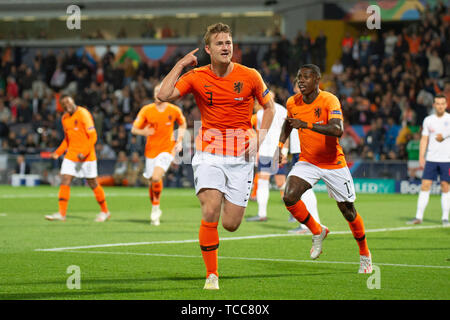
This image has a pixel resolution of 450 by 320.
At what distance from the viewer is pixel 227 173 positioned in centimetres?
812

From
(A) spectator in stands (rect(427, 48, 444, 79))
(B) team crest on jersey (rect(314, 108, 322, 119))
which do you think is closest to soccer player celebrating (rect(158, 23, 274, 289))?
(B) team crest on jersey (rect(314, 108, 322, 119))

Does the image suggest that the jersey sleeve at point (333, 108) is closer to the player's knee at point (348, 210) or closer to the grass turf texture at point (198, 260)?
the player's knee at point (348, 210)

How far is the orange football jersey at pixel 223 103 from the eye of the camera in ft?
26.7

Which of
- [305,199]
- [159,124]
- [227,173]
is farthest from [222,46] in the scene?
[159,124]

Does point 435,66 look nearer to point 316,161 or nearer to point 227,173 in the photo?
point 316,161

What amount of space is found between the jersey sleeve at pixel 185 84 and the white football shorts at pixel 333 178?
7.86ft

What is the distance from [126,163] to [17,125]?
7.81m

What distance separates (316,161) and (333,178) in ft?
1.33

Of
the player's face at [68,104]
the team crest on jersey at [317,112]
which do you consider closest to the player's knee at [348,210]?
the team crest on jersey at [317,112]

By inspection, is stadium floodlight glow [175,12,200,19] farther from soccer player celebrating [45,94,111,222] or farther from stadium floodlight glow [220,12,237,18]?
soccer player celebrating [45,94,111,222]

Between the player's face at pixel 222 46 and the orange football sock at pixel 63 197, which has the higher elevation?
the player's face at pixel 222 46

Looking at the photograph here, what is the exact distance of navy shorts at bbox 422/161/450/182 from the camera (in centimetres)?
1616
